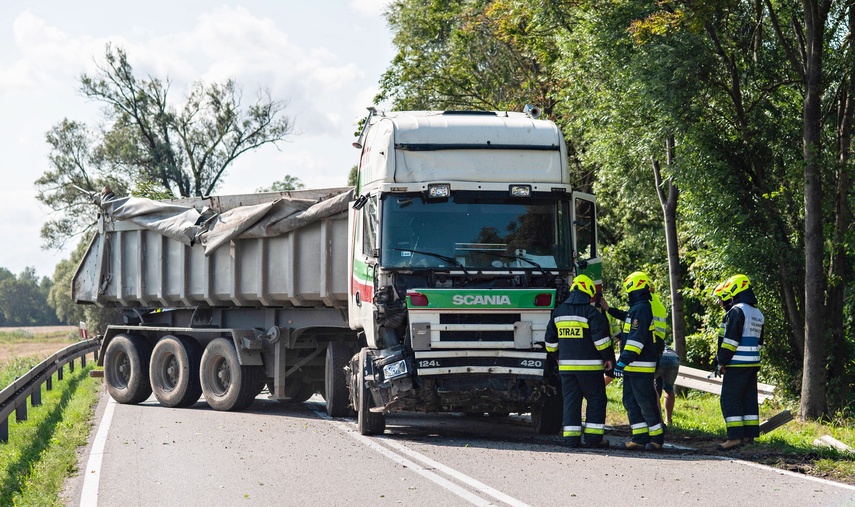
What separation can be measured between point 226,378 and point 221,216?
2533 mm

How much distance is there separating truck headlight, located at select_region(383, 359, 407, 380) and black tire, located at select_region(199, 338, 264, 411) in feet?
16.2

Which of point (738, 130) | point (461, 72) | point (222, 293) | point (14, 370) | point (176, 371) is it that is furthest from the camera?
point (461, 72)

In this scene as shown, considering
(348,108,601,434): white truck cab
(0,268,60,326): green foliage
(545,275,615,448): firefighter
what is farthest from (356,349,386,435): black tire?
(0,268,60,326): green foliage

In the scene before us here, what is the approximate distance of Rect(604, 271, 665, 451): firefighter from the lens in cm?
1058

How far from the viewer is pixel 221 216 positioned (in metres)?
16.4

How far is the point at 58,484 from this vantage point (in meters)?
9.00

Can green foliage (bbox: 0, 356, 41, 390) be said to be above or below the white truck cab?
below

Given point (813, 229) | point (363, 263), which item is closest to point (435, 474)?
point (363, 263)

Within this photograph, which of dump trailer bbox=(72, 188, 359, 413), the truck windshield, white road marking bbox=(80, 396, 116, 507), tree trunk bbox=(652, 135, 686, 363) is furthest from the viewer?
tree trunk bbox=(652, 135, 686, 363)

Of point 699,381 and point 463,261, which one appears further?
point 699,381

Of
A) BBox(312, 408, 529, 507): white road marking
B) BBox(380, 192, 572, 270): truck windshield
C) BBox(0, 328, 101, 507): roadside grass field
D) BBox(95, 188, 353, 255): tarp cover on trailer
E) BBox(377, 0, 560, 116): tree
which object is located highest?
BBox(377, 0, 560, 116): tree

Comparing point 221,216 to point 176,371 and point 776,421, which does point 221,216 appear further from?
point 776,421

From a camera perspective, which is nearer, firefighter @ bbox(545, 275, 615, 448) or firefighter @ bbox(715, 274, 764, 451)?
firefighter @ bbox(715, 274, 764, 451)

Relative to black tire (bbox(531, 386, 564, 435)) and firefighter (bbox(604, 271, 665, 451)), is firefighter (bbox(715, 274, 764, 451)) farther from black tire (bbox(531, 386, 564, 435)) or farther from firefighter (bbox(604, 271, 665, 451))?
black tire (bbox(531, 386, 564, 435))
